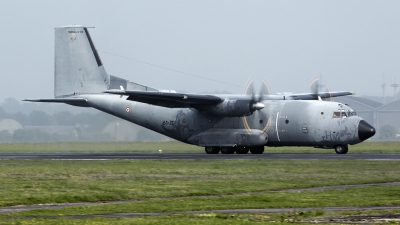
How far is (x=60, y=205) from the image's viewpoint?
67.4ft

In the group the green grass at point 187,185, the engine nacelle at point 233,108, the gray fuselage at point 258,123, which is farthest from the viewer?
the engine nacelle at point 233,108

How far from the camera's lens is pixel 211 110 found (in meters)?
47.3

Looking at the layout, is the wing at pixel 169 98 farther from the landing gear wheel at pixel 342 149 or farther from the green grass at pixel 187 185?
the landing gear wheel at pixel 342 149

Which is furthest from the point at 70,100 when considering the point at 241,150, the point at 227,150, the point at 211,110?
the point at 241,150

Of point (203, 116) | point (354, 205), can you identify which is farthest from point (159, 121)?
→ point (354, 205)

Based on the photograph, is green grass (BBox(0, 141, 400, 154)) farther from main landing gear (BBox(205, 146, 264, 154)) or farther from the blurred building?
the blurred building

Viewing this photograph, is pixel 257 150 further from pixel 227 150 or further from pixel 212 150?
pixel 212 150

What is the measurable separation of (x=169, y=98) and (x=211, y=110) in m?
3.46

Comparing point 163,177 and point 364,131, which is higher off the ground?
point 364,131

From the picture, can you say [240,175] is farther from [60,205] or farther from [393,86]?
[393,86]

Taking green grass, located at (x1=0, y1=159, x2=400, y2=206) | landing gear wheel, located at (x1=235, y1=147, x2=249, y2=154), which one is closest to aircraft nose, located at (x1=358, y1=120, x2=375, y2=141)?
green grass, located at (x1=0, y1=159, x2=400, y2=206)

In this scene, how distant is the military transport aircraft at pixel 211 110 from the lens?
44.9 meters

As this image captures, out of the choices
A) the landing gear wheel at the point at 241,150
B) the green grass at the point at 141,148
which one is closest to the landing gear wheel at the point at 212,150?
the landing gear wheel at the point at 241,150

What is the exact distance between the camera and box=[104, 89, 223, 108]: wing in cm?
4434
